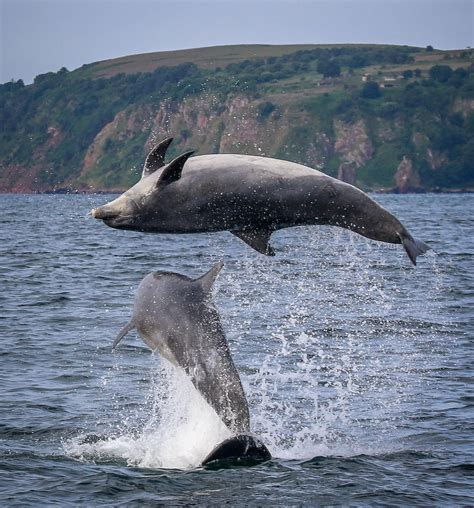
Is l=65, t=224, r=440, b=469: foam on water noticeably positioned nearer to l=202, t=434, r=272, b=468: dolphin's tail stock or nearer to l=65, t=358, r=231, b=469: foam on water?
l=65, t=358, r=231, b=469: foam on water

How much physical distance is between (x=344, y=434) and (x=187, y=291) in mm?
4489

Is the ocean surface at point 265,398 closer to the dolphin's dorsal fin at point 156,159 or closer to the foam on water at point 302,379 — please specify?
the foam on water at point 302,379

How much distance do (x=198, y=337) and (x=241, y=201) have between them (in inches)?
109

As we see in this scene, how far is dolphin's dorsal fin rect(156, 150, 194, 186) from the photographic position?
12.8 meters

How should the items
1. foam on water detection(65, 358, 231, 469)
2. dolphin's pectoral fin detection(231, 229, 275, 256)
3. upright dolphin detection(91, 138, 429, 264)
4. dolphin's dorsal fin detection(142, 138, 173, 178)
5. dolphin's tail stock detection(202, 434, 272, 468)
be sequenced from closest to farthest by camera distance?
upright dolphin detection(91, 138, 429, 264) < dolphin's dorsal fin detection(142, 138, 173, 178) < dolphin's pectoral fin detection(231, 229, 275, 256) < dolphin's tail stock detection(202, 434, 272, 468) < foam on water detection(65, 358, 231, 469)

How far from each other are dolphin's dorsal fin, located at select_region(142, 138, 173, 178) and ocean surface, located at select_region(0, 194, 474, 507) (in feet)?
9.21

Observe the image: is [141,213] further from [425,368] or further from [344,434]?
[425,368]

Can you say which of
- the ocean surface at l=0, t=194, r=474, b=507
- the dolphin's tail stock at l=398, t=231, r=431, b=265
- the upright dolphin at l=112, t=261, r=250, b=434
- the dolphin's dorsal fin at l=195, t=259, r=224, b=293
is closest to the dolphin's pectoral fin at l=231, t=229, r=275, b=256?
the dolphin's dorsal fin at l=195, t=259, r=224, b=293

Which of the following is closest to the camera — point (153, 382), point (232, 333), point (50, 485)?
point (50, 485)

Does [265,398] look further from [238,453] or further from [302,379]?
→ [238,453]

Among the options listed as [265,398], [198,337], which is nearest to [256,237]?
[198,337]

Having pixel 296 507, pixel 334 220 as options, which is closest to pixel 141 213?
pixel 334 220

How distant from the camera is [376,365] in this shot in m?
23.5

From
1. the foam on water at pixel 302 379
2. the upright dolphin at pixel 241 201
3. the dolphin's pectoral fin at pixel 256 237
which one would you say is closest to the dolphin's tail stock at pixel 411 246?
the upright dolphin at pixel 241 201
